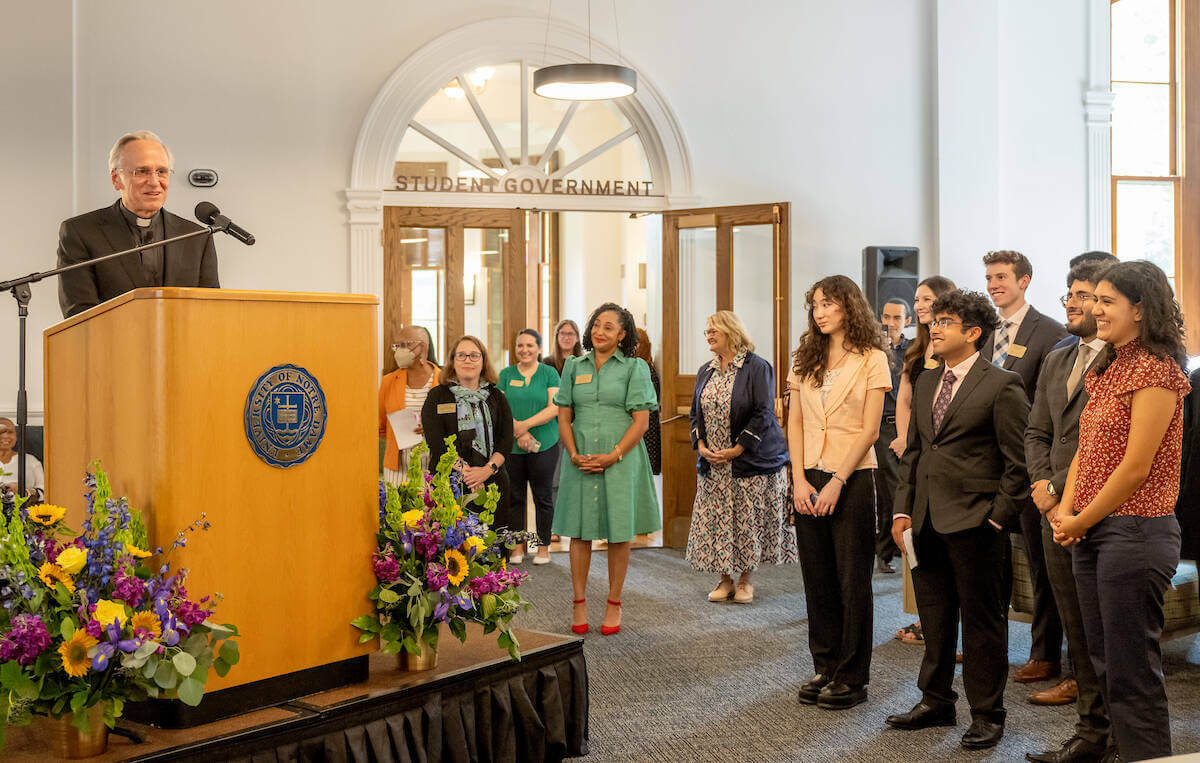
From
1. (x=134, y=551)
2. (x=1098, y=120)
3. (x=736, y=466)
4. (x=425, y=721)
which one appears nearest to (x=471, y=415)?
(x=736, y=466)

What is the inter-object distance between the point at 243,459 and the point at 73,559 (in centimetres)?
36

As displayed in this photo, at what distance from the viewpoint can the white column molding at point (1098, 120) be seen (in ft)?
27.2

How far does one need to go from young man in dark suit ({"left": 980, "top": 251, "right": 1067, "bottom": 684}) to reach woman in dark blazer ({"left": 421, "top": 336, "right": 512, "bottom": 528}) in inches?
92.0

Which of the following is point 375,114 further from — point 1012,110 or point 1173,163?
point 1173,163

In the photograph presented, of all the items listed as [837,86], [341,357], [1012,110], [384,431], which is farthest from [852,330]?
[1012,110]

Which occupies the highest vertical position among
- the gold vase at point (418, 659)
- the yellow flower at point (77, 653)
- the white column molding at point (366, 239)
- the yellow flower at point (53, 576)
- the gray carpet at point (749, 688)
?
the white column molding at point (366, 239)

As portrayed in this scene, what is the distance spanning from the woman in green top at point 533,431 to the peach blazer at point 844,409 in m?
2.93

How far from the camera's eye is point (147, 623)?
1950mm

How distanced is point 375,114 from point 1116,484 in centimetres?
578

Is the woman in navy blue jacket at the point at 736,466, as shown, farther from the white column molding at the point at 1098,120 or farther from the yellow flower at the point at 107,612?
the white column molding at the point at 1098,120

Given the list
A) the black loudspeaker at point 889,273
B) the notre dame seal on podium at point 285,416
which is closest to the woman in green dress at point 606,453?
the notre dame seal on podium at point 285,416

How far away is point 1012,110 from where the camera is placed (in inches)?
324

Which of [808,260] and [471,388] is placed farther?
[808,260]

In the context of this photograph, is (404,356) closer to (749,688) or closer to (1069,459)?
(749,688)
